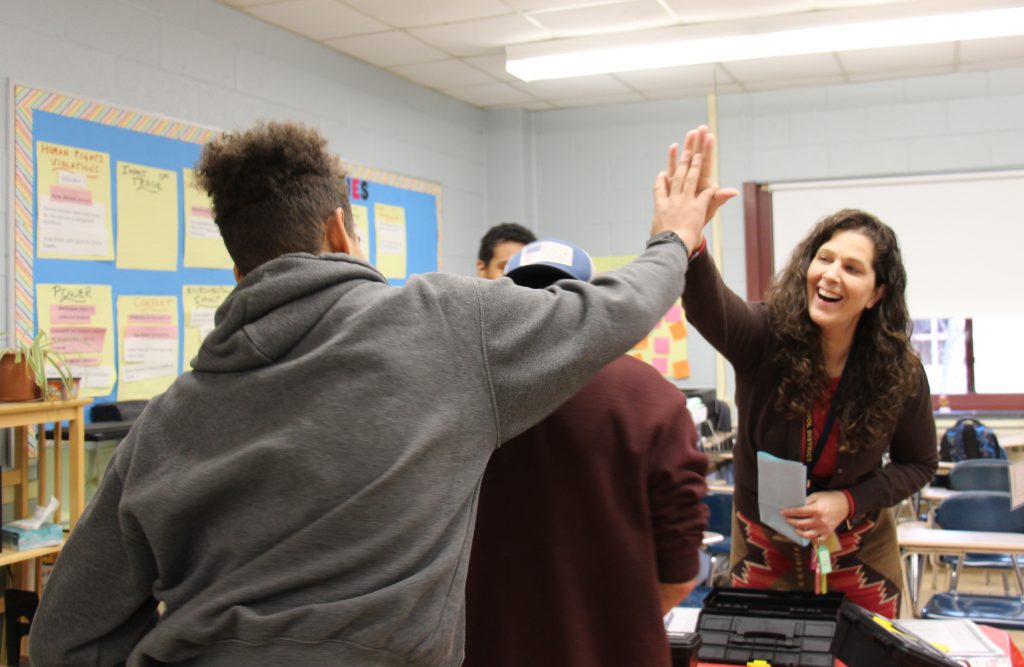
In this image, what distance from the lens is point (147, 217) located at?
4047mm

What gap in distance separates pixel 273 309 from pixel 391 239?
4739 mm

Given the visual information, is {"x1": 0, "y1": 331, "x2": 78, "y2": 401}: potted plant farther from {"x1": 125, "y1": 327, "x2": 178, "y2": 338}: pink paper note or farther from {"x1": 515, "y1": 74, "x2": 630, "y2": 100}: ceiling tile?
{"x1": 515, "y1": 74, "x2": 630, "y2": 100}: ceiling tile

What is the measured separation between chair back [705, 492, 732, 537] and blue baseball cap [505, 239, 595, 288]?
10.9ft

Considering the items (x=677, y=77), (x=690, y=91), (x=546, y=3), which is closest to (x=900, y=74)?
(x=690, y=91)

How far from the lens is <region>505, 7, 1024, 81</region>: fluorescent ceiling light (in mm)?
4825

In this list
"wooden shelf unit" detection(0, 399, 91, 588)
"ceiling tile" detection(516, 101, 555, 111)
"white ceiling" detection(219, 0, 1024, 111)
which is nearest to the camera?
"wooden shelf unit" detection(0, 399, 91, 588)

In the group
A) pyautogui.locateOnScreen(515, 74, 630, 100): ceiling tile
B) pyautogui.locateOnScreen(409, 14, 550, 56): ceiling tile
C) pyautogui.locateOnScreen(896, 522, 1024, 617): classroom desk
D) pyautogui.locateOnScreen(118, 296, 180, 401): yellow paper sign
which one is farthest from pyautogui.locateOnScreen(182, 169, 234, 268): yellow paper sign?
pyautogui.locateOnScreen(896, 522, 1024, 617): classroom desk

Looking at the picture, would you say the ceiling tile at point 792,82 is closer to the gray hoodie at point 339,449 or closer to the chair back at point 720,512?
the chair back at point 720,512

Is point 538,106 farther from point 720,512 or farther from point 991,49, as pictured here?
point 720,512

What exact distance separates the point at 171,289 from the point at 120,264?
31 cm

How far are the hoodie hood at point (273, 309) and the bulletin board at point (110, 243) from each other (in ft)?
9.34

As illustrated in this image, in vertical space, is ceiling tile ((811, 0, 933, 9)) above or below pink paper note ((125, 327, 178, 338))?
above

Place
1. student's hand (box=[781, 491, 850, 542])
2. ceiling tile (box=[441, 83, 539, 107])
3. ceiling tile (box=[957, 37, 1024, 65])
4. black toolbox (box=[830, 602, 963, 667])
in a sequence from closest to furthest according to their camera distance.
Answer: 1. black toolbox (box=[830, 602, 963, 667])
2. student's hand (box=[781, 491, 850, 542])
3. ceiling tile (box=[957, 37, 1024, 65])
4. ceiling tile (box=[441, 83, 539, 107])

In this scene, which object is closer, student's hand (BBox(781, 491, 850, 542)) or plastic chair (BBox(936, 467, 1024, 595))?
student's hand (BBox(781, 491, 850, 542))
